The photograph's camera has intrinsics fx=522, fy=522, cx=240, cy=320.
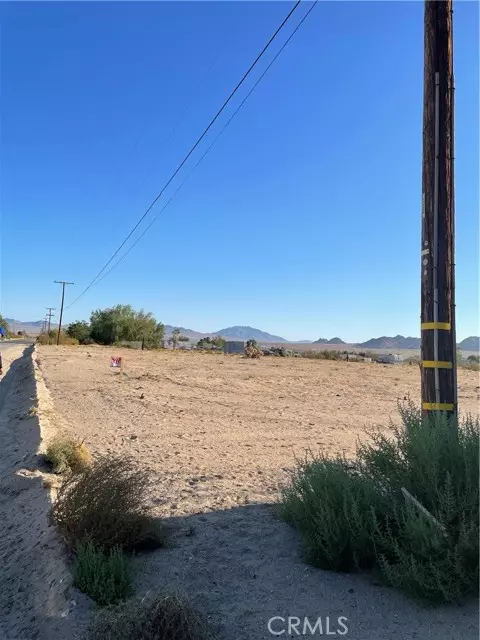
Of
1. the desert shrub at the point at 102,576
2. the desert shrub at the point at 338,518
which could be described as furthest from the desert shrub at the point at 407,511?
the desert shrub at the point at 102,576

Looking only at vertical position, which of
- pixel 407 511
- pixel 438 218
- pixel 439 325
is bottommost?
pixel 407 511

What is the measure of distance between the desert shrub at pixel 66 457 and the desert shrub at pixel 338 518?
4.18 m

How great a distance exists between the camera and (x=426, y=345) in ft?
17.0

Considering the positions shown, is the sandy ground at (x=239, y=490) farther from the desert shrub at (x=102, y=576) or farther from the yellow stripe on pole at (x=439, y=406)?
the yellow stripe on pole at (x=439, y=406)

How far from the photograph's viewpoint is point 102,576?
3.69m

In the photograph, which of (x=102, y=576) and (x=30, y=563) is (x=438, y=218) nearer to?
(x=102, y=576)

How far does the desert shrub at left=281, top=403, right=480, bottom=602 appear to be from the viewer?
329cm

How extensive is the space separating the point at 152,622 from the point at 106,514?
1.41 meters

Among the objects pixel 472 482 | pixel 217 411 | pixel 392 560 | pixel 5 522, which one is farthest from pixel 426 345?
pixel 217 411

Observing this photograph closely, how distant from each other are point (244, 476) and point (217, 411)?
757 centimetres

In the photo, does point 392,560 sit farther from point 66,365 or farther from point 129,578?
point 66,365

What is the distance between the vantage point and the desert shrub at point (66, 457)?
7.49 meters

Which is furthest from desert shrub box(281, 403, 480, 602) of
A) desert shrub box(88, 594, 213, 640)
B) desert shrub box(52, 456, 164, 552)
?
desert shrub box(52, 456, 164, 552)

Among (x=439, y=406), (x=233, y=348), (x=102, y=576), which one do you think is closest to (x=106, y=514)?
(x=102, y=576)
